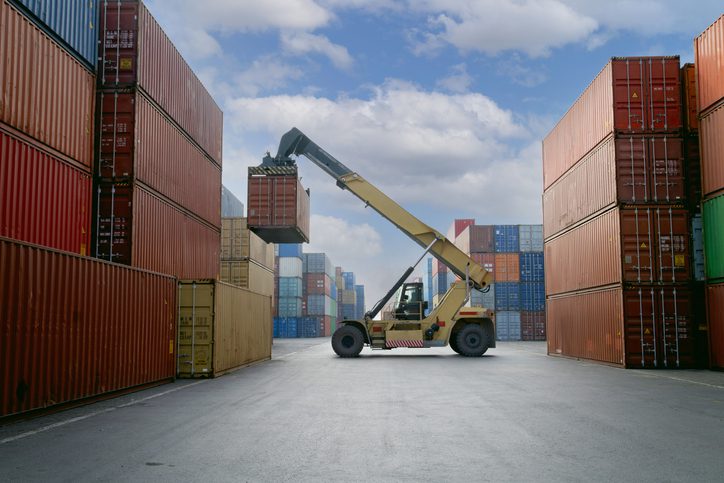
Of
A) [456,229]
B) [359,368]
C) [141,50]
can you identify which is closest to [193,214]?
[141,50]

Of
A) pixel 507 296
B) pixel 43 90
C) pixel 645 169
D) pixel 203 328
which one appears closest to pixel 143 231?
pixel 203 328

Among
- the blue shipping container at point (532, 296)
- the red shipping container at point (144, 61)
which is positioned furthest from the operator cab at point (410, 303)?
the blue shipping container at point (532, 296)

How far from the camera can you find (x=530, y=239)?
45.1 m

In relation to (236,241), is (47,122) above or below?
above

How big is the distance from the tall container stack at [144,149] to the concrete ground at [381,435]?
472 cm

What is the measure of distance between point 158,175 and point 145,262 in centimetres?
261

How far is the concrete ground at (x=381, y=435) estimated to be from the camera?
566 cm

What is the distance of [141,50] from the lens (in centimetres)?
1631

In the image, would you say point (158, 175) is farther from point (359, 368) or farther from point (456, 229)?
point (456, 229)

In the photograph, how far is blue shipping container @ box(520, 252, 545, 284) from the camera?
4407cm

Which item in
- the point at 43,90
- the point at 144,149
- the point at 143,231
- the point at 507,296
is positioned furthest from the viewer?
the point at 507,296

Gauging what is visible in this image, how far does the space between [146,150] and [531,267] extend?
33.2m

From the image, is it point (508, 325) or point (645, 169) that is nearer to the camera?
point (645, 169)

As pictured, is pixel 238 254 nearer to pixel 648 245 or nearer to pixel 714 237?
pixel 648 245
